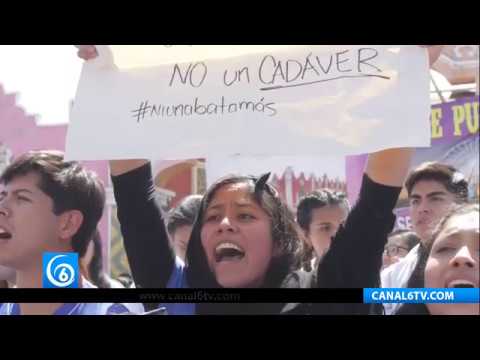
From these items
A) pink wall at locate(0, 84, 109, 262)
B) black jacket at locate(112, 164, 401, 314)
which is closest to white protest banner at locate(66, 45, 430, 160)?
pink wall at locate(0, 84, 109, 262)

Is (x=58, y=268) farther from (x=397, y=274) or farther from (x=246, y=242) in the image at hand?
(x=397, y=274)

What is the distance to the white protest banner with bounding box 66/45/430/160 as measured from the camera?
9.74ft

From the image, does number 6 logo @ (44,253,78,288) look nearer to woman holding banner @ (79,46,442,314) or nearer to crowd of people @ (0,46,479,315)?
crowd of people @ (0,46,479,315)

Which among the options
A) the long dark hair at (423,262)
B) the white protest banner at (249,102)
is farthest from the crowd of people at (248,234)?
the white protest banner at (249,102)

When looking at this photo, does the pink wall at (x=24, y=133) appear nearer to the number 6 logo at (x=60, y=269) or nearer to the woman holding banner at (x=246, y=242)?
the woman holding banner at (x=246, y=242)

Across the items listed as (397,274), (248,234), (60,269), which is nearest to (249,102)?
(248,234)

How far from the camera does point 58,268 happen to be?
300 cm

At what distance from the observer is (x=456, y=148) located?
2910 mm

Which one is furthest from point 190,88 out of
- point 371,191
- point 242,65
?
point 371,191

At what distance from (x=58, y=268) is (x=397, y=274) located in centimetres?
154

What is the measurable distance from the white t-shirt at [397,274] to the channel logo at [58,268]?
141 cm

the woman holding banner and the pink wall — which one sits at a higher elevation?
the pink wall

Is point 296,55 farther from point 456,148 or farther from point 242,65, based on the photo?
point 456,148

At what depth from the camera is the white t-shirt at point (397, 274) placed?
2908mm
